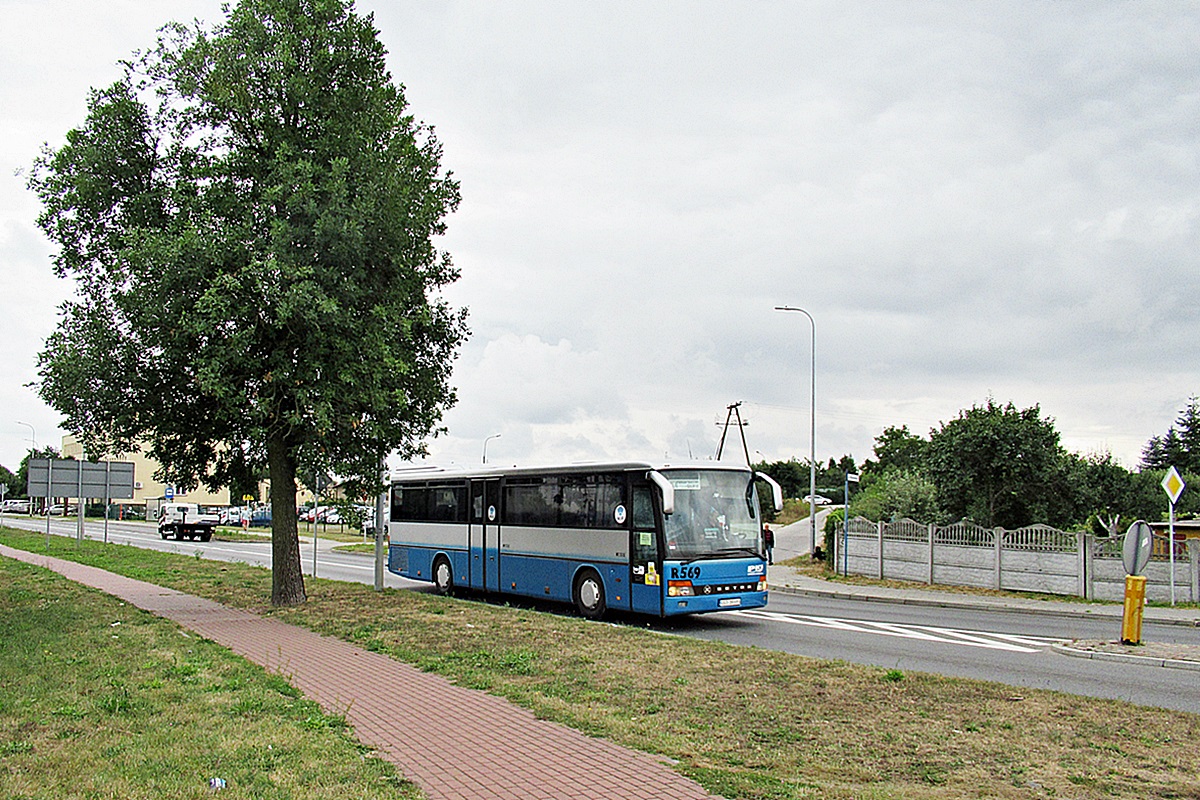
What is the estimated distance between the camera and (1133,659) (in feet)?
42.9

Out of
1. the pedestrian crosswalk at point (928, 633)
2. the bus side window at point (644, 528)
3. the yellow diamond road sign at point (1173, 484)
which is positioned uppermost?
the yellow diamond road sign at point (1173, 484)

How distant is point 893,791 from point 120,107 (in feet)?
54.9

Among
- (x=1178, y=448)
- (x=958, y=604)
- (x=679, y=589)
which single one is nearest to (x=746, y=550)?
(x=679, y=589)

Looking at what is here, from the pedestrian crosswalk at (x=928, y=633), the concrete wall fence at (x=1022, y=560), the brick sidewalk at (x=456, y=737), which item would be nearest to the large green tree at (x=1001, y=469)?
the concrete wall fence at (x=1022, y=560)

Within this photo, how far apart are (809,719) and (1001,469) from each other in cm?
2653

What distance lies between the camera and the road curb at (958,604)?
19.7 meters

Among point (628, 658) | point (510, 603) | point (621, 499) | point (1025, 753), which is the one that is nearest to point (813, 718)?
point (1025, 753)

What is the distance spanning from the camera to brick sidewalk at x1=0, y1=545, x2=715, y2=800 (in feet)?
21.3

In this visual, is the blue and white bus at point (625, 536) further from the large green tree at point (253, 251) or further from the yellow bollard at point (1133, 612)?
the yellow bollard at point (1133, 612)

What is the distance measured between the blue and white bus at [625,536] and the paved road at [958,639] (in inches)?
33.1

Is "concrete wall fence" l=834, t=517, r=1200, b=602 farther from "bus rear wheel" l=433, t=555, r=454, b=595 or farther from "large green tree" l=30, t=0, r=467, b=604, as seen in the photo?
"large green tree" l=30, t=0, r=467, b=604

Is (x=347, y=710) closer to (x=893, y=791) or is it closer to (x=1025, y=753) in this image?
(x=893, y=791)

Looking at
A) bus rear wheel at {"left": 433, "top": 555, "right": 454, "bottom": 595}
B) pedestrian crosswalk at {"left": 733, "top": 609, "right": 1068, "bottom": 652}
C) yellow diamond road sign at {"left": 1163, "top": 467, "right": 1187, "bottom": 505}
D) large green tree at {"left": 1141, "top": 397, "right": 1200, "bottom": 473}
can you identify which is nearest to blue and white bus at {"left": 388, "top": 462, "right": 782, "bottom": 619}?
bus rear wheel at {"left": 433, "top": 555, "right": 454, "bottom": 595}

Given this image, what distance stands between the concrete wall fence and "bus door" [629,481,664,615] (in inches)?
472
